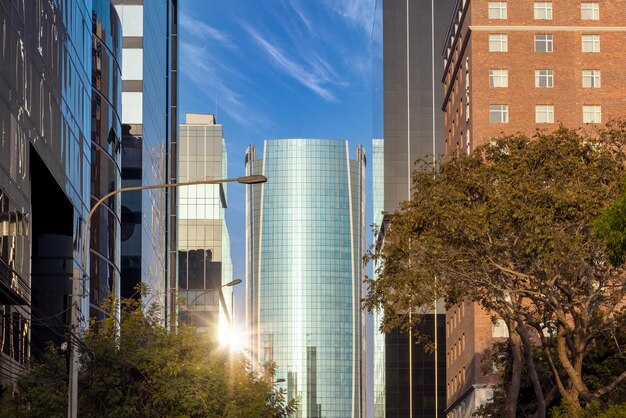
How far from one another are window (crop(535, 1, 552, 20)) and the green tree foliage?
Result: 249 ft

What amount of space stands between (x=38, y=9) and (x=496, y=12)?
229 ft

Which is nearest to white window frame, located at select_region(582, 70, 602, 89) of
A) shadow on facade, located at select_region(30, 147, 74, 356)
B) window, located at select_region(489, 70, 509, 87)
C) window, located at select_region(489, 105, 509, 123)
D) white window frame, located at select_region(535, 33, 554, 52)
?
white window frame, located at select_region(535, 33, 554, 52)

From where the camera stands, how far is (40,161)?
50.3 meters

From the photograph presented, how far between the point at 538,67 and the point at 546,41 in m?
2.42

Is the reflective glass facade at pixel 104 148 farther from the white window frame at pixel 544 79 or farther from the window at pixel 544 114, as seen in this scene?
the white window frame at pixel 544 79

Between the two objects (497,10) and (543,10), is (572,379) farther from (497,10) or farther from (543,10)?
(543,10)

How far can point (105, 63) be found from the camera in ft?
238

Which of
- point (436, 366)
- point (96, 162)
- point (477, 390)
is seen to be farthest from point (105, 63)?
point (436, 366)

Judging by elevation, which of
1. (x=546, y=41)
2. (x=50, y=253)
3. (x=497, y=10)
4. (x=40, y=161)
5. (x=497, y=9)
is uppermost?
(x=497, y=9)

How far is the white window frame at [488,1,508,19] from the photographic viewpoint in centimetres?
11281

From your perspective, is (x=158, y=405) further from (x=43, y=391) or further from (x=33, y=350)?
(x=33, y=350)

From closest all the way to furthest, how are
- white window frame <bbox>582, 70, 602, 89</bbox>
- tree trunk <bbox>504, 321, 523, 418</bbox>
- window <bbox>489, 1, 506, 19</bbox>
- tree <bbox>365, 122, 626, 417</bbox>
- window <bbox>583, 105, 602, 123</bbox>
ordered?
tree <bbox>365, 122, 626, 417</bbox>
tree trunk <bbox>504, 321, 523, 418</bbox>
window <bbox>583, 105, 602, 123</bbox>
white window frame <bbox>582, 70, 602, 89</bbox>
window <bbox>489, 1, 506, 19</bbox>

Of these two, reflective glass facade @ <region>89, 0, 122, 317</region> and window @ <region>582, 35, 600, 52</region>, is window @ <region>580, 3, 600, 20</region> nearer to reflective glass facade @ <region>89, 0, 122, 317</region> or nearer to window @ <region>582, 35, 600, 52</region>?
window @ <region>582, 35, 600, 52</region>

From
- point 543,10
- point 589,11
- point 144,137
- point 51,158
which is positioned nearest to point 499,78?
point 543,10
